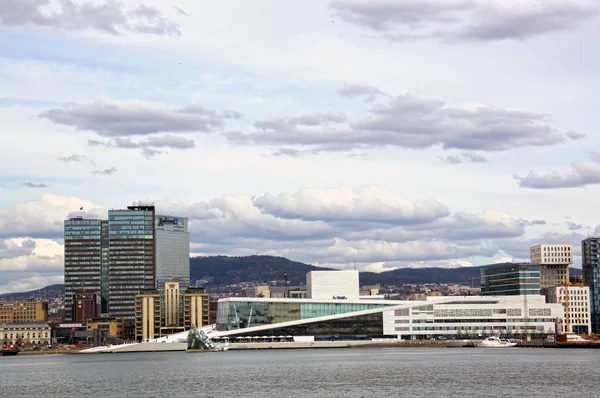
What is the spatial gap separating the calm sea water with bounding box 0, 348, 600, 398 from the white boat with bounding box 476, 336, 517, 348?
141ft

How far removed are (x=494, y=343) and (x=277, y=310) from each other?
1538 inches

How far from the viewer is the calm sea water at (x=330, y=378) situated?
7944 centimetres

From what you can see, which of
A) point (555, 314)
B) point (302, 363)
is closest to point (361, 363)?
point (302, 363)

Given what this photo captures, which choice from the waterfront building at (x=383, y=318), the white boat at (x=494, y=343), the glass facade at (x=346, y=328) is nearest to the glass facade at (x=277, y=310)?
the waterfront building at (x=383, y=318)

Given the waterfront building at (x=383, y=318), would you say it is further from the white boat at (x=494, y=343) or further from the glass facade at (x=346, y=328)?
the white boat at (x=494, y=343)

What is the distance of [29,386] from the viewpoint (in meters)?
97.8

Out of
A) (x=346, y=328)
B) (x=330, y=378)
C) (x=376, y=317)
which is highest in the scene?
(x=376, y=317)

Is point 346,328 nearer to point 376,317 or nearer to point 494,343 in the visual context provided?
point 376,317

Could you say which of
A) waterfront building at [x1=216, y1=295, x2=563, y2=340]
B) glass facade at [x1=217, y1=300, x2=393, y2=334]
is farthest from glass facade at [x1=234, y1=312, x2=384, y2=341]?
glass facade at [x1=217, y1=300, x2=393, y2=334]

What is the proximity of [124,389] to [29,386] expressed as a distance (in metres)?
15.2

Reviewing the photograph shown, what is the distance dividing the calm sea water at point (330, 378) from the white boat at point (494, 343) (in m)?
43.1

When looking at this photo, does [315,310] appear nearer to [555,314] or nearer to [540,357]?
[555,314]

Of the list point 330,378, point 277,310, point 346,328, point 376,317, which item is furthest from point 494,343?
point 330,378

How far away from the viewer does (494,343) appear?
174 metres
